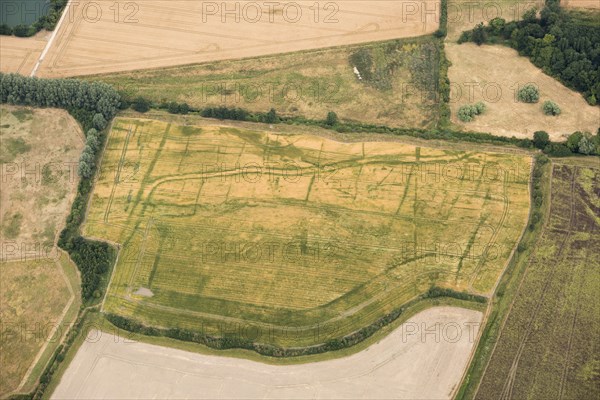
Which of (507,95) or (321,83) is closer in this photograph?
(507,95)

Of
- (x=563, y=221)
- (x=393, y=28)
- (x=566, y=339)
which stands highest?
(x=393, y=28)

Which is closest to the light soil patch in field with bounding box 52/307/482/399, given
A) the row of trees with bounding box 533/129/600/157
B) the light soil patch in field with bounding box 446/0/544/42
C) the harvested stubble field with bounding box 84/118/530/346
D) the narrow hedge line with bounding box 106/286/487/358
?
the narrow hedge line with bounding box 106/286/487/358

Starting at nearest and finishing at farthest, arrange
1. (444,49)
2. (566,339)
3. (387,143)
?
(566,339) → (387,143) → (444,49)

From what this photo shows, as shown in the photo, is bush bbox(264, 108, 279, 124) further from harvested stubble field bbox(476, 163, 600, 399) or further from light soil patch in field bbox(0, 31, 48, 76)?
harvested stubble field bbox(476, 163, 600, 399)

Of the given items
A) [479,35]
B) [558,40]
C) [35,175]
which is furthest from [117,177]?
[558,40]

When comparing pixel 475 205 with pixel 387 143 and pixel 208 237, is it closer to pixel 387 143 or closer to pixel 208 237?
pixel 387 143

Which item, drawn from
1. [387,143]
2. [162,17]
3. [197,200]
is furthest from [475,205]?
[162,17]

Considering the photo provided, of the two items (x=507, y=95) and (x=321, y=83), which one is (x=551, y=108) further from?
(x=321, y=83)
